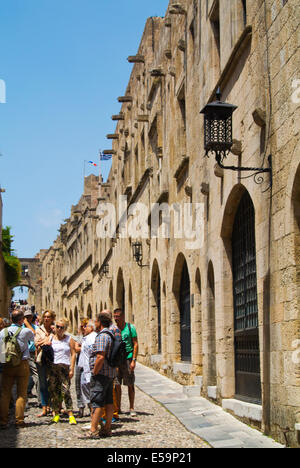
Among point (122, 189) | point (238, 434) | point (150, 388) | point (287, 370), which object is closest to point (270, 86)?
point (287, 370)

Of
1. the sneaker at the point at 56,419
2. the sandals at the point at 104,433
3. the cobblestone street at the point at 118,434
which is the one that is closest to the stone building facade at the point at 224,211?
the cobblestone street at the point at 118,434

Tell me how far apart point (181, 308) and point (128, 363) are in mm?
5535

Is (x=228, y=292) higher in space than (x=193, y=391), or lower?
higher

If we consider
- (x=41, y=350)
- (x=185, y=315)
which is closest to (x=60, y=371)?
(x=41, y=350)

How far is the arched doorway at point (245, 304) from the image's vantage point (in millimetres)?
8875

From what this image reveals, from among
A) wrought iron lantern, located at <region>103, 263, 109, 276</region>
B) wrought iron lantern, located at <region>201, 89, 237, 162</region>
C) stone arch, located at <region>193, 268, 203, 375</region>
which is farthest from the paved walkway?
wrought iron lantern, located at <region>103, 263, 109, 276</region>

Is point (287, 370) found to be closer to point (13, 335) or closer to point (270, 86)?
point (270, 86)

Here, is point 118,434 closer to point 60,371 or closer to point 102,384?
point 102,384

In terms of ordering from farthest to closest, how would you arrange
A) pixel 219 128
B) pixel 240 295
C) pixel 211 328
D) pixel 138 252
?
1. pixel 138 252
2. pixel 211 328
3. pixel 240 295
4. pixel 219 128

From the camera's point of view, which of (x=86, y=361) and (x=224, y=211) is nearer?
(x=86, y=361)

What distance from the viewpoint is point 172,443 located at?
736 centimetres

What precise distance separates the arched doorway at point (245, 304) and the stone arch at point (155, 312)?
834 centimetres

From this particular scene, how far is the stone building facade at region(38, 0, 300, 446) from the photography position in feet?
23.1

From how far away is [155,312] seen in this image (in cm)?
1856
